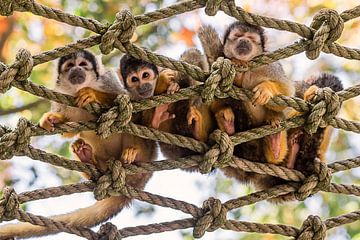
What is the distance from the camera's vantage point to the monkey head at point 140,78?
2.77 meters

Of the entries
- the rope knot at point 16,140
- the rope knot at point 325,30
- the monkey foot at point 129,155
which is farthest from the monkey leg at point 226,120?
the rope knot at point 16,140

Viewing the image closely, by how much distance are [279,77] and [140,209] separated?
253cm

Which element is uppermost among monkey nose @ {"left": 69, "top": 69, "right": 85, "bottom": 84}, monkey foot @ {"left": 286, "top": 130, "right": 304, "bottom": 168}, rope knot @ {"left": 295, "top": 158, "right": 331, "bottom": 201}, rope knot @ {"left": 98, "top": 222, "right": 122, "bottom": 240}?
monkey nose @ {"left": 69, "top": 69, "right": 85, "bottom": 84}

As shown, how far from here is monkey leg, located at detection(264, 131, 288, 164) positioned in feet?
8.71

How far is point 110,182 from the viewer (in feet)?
7.38

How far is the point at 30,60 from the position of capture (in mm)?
2039

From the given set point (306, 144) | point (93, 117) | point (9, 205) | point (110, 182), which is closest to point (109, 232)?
point (110, 182)

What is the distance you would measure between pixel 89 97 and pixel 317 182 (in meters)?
0.99

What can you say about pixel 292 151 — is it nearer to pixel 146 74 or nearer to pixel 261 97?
pixel 261 97

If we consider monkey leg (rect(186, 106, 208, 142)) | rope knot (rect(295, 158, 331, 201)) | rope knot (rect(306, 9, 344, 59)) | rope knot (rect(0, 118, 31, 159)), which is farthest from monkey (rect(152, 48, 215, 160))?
rope knot (rect(0, 118, 31, 159))

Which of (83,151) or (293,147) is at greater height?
(293,147)

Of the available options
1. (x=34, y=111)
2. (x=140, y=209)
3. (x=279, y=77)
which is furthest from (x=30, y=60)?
(x=140, y=209)

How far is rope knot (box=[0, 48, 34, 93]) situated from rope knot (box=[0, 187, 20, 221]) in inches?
15.5

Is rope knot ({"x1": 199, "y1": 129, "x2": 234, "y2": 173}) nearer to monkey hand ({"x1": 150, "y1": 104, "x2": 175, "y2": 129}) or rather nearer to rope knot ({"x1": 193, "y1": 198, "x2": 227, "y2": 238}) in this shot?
rope knot ({"x1": 193, "y1": 198, "x2": 227, "y2": 238})
